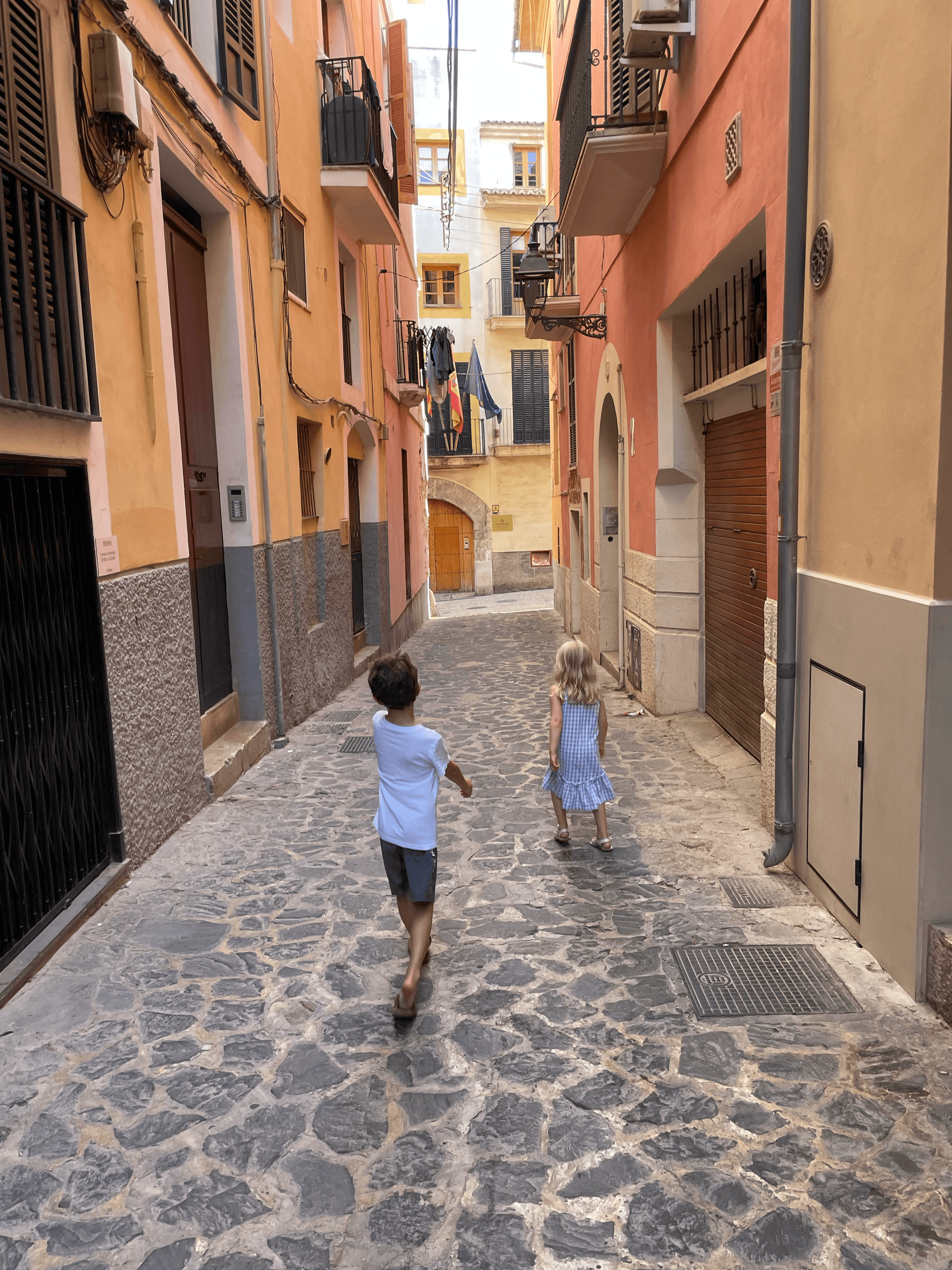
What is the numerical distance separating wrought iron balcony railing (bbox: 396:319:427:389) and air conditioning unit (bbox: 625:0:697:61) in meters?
11.2

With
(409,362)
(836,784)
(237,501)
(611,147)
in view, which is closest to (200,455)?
(237,501)

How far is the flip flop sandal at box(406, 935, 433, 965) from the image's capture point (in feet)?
12.7

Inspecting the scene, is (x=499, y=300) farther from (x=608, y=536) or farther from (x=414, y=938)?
(x=414, y=938)

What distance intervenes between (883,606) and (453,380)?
26980 mm

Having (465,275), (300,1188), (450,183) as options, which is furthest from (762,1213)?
(465,275)

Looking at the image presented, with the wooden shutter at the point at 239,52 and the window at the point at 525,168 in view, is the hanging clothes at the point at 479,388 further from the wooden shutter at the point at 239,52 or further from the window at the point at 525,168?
the wooden shutter at the point at 239,52

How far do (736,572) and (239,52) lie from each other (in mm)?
6143

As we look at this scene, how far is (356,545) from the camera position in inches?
545

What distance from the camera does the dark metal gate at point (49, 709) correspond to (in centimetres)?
406

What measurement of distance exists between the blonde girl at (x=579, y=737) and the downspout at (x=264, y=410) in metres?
3.79

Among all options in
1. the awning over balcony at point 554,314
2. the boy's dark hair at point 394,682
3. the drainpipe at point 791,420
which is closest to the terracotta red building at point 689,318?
the drainpipe at point 791,420

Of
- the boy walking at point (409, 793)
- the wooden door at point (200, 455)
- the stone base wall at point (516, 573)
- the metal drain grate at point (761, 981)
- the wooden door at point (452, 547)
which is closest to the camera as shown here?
the metal drain grate at point (761, 981)

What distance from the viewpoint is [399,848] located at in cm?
386

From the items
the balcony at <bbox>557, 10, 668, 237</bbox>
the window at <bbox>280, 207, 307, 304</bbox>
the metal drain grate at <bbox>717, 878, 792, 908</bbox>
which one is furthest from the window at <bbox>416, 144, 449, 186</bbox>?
the metal drain grate at <bbox>717, 878, 792, 908</bbox>
